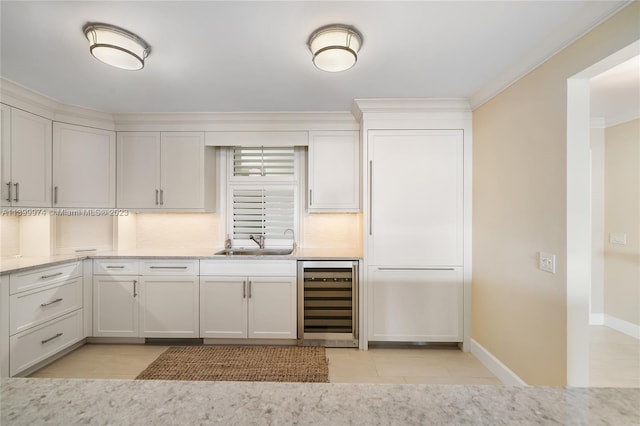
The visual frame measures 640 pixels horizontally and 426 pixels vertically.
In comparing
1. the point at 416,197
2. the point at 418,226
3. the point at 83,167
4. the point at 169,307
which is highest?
the point at 83,167

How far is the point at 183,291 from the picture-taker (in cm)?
286

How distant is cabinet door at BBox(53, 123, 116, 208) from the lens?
284 cm

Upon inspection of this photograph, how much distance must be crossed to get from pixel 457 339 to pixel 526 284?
106 cm

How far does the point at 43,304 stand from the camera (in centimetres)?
244

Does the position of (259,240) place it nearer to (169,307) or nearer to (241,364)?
(169,307)

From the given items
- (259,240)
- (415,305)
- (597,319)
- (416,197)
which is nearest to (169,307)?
(259,240)

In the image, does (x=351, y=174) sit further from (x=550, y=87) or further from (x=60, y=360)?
(x=60, y=360)

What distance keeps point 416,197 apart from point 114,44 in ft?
8.78

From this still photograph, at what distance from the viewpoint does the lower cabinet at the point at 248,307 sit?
2.83 metres

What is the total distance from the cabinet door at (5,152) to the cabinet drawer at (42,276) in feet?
2.29

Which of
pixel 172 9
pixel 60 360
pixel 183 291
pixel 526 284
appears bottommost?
pixel 60 360

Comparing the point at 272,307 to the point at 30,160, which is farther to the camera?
the point at 272,307

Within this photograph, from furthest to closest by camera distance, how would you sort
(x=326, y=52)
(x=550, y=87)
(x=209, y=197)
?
(x=209, y=197)
(x=550, y=87)
(x=326, y=52)

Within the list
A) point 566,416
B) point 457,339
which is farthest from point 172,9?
point 457,339
